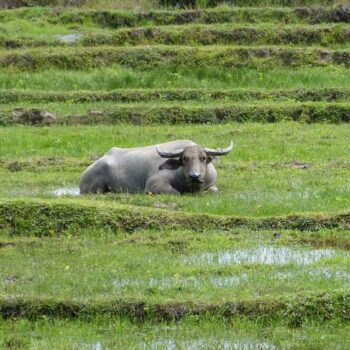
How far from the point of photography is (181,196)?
41.5 ft

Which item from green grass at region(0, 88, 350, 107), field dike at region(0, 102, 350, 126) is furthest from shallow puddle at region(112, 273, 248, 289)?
green grass at region(0, 88, 350, 107)

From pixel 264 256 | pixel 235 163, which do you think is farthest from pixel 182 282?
pixel 235 163

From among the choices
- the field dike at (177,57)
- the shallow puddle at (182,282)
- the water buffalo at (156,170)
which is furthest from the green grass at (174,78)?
the shallow puddle at (182,282)

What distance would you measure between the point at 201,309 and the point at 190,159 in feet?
17.1

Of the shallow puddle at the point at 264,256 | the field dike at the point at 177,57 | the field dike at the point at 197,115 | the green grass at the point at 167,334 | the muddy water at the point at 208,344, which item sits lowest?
the field dike at the point at 197,115

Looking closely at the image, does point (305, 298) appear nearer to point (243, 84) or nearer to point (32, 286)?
point (32, 286)

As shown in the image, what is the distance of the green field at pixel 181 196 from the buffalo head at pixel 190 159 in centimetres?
42

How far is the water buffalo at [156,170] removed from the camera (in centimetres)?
1296

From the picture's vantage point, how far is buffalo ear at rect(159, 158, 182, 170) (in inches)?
513

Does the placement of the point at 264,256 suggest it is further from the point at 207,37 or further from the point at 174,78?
the point at 207,37

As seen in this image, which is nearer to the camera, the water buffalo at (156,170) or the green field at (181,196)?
the green field at (181,196)

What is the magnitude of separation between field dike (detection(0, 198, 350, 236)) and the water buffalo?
1.86m

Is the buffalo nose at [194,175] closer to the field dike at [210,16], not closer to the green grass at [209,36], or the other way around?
the green grass at [209,36]

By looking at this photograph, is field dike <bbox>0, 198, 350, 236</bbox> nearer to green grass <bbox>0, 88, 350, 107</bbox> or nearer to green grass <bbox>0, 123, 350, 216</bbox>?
green grass <bbox>0, 123, 350, 216</bbox>
